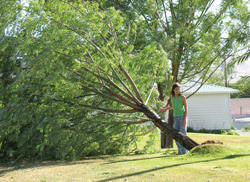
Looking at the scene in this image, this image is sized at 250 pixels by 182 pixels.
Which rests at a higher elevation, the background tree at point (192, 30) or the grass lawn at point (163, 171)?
the background tree at point (192, 30)

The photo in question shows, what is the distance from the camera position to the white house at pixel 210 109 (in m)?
22.6

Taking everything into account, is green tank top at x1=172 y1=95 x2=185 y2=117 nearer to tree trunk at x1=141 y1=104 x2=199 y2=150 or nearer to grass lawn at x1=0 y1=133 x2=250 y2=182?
tree trunk at x1=141 y1=104 x2=199 y2=150

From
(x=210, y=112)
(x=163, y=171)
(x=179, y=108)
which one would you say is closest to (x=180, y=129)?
(x=179, y=108)

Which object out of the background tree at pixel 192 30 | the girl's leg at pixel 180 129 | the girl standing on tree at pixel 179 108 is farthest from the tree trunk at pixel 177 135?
the background tree at pixel 192 30

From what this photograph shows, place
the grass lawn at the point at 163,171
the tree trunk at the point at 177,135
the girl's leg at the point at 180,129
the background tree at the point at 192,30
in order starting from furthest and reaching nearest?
the background tree at the point at 192,30 < the girl's leg at the point at 180,129 < the tree trunk at the point at 177,135 < the grass lawn at the point at 163,171

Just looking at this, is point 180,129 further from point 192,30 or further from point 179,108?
point 192,30

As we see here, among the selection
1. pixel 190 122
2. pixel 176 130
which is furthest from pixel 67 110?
pixel 190 122

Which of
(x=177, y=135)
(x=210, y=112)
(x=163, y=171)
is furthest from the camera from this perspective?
(x=210, y=112)

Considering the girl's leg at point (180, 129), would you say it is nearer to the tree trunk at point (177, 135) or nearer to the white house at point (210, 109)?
the tree trunk at point (177, 135)

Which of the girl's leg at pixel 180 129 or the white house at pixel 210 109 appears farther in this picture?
the white house at pixel 210 109

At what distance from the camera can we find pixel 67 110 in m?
7.41

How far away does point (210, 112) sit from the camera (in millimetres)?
22906

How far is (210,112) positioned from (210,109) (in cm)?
24

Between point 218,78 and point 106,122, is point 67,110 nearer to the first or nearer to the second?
point 106,122
